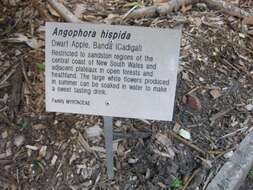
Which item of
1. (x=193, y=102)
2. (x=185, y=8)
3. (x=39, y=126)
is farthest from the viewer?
(x=185, y=8)

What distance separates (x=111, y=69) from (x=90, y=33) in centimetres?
17

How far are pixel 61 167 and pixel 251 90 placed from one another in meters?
1.24

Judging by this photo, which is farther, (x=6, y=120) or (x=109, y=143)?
(x=6, y=120)

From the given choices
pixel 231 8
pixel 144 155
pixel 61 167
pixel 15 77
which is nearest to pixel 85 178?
pixel 61 167

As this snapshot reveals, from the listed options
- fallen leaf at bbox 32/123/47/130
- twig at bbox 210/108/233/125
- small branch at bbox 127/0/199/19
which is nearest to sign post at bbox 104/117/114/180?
fallen leaf at bbox 32/123/47/130

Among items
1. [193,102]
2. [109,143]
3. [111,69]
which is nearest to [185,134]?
[193,102]

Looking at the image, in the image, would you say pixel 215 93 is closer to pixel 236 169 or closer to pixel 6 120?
pixel 236 169

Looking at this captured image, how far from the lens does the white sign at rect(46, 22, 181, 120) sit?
1833 millimetres

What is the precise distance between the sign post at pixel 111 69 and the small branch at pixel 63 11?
0.91 meters

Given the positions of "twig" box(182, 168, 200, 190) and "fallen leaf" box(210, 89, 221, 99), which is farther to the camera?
"fallen leaf" box(210, 89, 221, 99)

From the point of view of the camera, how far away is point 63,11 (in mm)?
2791

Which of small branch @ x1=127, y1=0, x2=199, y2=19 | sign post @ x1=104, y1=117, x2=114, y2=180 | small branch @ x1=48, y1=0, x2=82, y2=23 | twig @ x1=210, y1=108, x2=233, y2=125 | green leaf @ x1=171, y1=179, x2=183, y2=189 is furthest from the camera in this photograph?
small branch @ x1=127, y1=0, x2=199, y2=19

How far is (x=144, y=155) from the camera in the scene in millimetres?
2305

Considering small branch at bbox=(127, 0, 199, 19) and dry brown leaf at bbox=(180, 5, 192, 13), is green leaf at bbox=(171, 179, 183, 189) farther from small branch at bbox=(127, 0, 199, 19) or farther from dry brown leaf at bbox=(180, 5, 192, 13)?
dry brown leaf at bbox=(180, 5, 192, 13)
